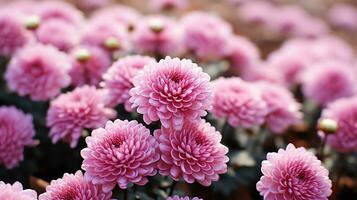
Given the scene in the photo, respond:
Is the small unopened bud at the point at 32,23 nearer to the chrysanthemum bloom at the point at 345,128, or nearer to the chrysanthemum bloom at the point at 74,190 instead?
the chrysanthemum bloom at the point at 74,190

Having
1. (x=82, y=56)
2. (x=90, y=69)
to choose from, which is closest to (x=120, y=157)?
(x=82, y=56)

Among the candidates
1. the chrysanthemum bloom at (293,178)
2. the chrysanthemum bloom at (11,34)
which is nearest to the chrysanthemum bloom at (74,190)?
the chrysanthemum bloom at (293,178)

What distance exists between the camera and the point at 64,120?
2100 millimetres

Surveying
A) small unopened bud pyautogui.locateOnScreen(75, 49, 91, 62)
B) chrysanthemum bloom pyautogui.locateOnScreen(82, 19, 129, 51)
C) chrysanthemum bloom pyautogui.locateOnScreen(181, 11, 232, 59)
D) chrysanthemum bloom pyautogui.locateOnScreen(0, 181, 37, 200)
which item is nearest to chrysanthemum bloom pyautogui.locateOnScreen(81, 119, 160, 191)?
chrysanthemum bloom pyautogui.locateOnScreen(0, 181, 37, 200)

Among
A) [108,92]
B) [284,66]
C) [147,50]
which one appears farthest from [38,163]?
[284,66]

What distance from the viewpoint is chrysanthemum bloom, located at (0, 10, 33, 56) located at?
8.57 ft

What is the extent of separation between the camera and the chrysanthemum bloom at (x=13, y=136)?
2076 millimetres

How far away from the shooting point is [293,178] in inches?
66.2

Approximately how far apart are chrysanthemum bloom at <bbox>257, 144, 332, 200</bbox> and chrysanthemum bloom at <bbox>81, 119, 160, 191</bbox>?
0.39m

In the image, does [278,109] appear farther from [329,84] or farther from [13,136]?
[13,136]

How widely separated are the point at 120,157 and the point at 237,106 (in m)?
0.82

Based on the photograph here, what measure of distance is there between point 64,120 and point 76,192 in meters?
0.55

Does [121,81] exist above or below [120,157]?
above

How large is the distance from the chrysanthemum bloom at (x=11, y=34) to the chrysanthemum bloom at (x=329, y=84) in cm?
166
